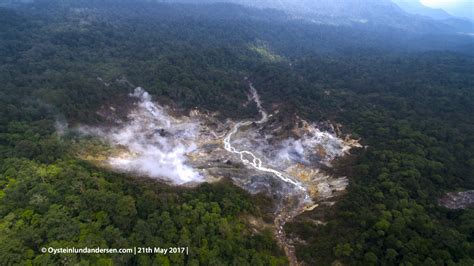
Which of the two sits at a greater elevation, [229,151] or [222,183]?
[222,183]

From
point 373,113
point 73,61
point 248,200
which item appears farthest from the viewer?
point 73,61

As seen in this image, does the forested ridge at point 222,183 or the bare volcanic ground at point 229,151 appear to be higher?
the forested ridge at point 222,183

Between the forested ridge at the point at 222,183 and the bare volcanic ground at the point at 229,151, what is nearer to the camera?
the forested ridge at the point at 222,183

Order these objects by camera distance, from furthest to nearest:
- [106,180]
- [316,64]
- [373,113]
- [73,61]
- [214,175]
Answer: [316,64], [73,61], [373,113], [214,175], [106,180]

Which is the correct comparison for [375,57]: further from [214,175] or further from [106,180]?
[106,180]

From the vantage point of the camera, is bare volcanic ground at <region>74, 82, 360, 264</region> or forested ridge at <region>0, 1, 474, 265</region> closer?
forested ridge at <region>0, 1, 474, 265</region>

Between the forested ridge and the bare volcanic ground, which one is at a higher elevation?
the forested ridge

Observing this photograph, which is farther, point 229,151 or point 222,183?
point 229,151

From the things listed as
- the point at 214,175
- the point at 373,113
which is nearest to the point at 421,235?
the point at 214,175
